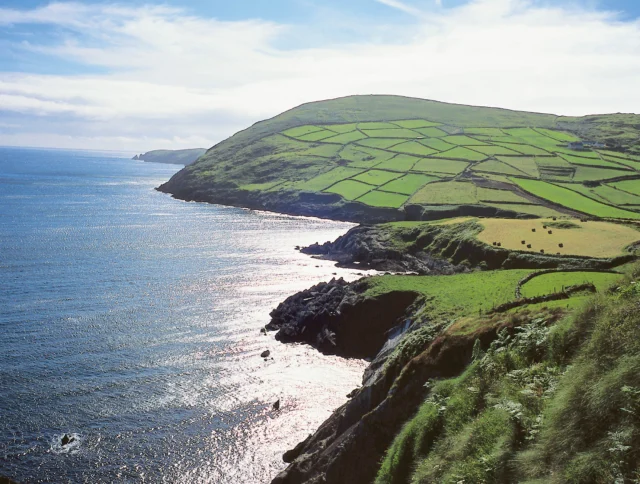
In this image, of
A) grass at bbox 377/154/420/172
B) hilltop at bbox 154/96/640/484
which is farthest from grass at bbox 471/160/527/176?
hilltop at bbox 154/96/640/484

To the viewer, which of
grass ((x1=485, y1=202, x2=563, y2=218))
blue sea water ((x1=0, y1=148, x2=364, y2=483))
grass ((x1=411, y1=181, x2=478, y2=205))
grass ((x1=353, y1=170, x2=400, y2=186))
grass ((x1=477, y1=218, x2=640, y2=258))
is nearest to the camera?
blue sea water ((x1=0, y1=148, x2=364, y2=483))

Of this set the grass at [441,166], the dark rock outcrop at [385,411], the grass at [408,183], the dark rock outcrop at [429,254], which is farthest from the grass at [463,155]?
the dark rock outcrop at [385,411]

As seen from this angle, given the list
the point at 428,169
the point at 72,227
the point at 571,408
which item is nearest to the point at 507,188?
the point at 428,169

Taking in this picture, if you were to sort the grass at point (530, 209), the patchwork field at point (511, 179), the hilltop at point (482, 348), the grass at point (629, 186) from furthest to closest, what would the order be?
the grass at point (629, 186) → the patchwork field at point (511, 179) → the grass at point (530, 209) → the hilltop at point (482, 348)

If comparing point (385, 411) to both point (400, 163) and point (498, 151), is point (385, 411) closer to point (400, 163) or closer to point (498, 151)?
point (400, 163)

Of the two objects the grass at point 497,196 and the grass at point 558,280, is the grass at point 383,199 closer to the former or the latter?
the grass at point 497,196

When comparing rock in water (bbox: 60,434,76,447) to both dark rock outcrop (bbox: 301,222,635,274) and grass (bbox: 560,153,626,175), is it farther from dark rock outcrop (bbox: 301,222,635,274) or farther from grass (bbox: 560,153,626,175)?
grass (bbox: 560,153,626,175)
